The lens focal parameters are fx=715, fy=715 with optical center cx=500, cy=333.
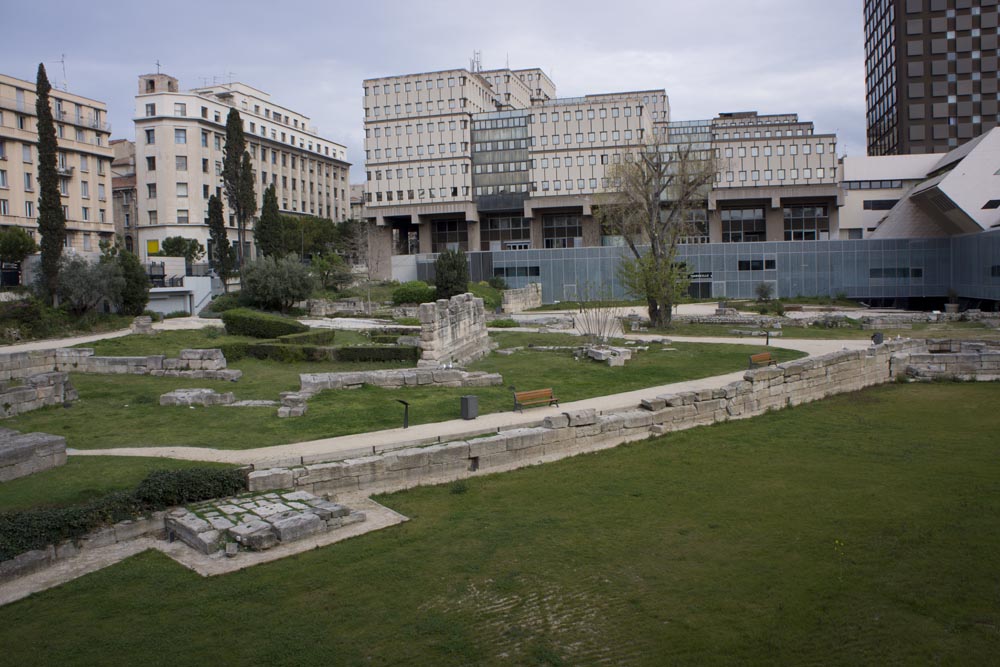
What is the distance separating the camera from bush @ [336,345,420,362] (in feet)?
88.4

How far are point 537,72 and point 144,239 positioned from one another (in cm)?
5927

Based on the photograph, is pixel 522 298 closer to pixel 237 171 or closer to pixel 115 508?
pixel 237 171

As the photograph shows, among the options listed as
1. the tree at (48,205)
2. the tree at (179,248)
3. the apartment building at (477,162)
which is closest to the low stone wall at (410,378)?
the tree at (48,205)

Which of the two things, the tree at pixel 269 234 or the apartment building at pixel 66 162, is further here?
the apartment building at pixel 66 162

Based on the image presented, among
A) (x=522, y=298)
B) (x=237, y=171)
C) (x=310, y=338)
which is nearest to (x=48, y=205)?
(x=237, y=171)

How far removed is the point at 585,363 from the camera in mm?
26516

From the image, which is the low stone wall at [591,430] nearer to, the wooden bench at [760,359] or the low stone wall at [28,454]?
the wooden bench at [760,359]

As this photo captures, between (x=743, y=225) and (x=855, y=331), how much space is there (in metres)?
36.4

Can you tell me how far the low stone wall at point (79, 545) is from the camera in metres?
9.04

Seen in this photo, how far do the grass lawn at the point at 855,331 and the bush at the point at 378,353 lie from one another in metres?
15.5

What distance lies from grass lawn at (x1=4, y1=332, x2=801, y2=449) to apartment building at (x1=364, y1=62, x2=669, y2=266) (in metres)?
45.1

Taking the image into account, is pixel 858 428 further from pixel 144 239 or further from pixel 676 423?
pixel 144 239

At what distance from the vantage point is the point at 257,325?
108ft

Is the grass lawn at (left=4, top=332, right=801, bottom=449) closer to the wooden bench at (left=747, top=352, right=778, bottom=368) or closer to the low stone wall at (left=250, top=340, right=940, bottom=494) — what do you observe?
the wooden bench at (left=747, top=352, right=778, bottom=368)
